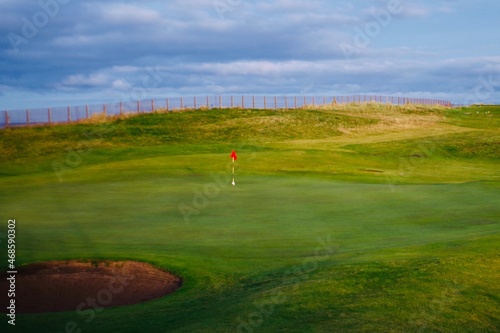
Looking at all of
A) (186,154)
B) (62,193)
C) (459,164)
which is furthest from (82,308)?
(459,164)

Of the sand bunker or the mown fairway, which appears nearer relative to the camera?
the mown fairway

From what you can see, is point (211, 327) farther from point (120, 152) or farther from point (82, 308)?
point (120, 152)

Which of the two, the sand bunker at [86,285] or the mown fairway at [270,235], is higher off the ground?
the mown fairway at [270,235]

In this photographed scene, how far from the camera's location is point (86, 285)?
15.8 m

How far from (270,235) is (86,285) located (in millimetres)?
5617

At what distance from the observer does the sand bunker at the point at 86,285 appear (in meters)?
14.5

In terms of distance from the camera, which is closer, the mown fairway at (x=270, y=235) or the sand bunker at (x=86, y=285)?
the mown fairway at (x=270, y=235)

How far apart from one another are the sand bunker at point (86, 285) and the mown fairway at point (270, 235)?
0.51m

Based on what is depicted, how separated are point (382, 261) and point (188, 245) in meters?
6.15

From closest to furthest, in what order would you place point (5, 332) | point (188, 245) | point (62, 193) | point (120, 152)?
point (5, 332) < point (188, 245) < point (62, 193) < point (120, 152)

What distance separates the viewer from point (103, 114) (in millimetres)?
A: 74188

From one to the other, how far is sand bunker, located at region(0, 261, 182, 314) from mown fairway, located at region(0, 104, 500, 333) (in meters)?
0.51

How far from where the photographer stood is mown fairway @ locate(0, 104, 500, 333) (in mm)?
11406

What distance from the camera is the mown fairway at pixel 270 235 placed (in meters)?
11.4
